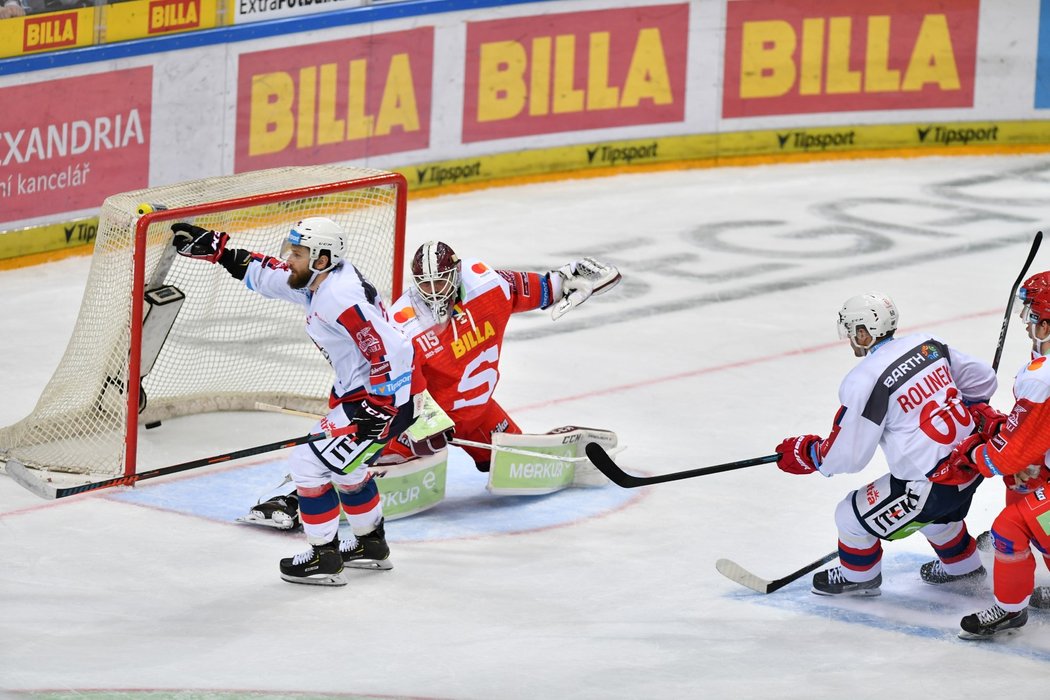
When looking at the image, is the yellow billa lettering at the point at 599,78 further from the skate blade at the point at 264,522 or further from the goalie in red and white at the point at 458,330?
the skate blade at the point at 264,522

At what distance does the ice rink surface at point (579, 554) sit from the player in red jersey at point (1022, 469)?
0.11 metres

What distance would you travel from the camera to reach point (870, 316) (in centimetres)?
553

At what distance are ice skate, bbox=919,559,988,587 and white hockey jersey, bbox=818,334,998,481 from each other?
1.70 ft

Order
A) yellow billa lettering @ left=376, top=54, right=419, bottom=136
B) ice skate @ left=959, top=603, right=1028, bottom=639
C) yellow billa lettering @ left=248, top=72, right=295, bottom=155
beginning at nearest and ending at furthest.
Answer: ice skate @ left=959, top=603, right=1028, bottom=639 < yellow billa lettering @ left=248, top=72, right=295, bottom=155 < yellow billa lettering @ left=376, top=54, right=419, bottom=136

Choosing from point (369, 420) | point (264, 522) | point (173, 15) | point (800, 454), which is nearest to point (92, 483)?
point (264, 522)

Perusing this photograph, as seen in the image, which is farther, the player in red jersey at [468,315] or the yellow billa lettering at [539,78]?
the yellow billa lettering at [539,78]

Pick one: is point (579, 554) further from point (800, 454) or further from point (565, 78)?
point (565, 78)

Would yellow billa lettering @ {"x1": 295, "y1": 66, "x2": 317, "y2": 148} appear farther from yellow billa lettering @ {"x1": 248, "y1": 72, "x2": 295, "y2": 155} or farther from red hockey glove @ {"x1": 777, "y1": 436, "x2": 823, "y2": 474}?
red hockey glove @ {"x1": 777, "y1": 436, "x2": 823, "y2": 474}

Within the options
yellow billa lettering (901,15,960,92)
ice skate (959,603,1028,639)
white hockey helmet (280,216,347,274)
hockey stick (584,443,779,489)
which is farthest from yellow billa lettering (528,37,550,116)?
ice skate (959,603,1028,639)

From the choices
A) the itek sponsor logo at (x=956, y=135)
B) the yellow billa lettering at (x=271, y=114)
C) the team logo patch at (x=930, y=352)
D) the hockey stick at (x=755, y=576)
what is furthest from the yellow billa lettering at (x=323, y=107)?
the team logo patch at (x=930, y=352)

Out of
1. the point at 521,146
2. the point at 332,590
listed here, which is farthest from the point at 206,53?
the point at 332,590

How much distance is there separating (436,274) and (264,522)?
1.02 m

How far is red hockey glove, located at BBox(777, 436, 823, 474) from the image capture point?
566 centimetres

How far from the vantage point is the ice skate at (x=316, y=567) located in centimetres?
580
